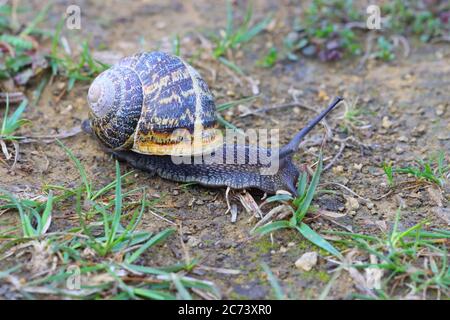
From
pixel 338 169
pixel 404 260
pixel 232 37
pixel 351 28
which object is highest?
pixel 351 28

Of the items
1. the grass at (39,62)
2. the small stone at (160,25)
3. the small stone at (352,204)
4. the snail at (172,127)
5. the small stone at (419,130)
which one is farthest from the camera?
the small stone at (160,25)

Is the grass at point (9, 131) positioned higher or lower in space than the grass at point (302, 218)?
higher

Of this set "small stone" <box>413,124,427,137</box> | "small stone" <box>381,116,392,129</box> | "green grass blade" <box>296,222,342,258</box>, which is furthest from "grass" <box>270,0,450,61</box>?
"green grass blade" <box>296,222,342,258</box>

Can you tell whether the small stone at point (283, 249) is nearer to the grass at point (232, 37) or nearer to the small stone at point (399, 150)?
the small stone at point (399, 150)

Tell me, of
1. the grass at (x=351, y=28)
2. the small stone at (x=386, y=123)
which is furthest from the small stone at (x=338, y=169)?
the grass at (x=351, y=28)

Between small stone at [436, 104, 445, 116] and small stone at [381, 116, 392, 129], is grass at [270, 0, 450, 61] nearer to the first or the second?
small stone at [436, 104, 445, 116]

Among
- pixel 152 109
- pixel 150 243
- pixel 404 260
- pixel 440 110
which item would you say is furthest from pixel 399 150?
pixel 150 243

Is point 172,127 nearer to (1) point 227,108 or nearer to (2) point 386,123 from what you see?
(1) point 227,108
